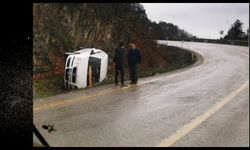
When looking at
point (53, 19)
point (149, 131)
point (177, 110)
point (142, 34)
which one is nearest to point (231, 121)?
point (177, 110)

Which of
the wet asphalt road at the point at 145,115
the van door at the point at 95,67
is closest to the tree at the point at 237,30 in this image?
the wet asphalt road at the point at 145,115

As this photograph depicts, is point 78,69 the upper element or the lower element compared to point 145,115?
upper

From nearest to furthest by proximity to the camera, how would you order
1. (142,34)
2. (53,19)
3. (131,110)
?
(131,110), (53,19), (142,34)

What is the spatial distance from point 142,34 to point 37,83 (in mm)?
17361

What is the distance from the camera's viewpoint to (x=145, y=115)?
9.70 metres

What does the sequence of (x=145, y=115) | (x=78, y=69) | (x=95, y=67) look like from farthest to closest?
(x=95, y=67), (x=78, y=69), (x=145, y=115)

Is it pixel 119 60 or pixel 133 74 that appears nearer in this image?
pixel 119 60

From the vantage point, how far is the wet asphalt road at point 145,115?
7.40m

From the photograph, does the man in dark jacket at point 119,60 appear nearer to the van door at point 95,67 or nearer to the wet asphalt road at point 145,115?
the wet asphalt road at point 145,115

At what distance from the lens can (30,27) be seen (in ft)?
10.2

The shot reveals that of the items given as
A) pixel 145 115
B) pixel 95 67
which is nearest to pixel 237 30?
pixel 145 115

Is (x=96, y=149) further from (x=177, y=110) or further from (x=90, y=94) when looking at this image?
(x=90, y=94)

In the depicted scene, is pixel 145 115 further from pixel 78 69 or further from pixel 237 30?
pixel 78 69

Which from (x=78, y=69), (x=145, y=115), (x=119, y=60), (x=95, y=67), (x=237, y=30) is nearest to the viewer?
(x=237, y=30)
